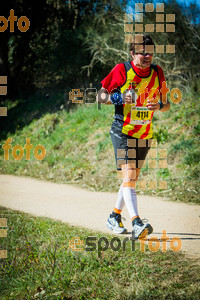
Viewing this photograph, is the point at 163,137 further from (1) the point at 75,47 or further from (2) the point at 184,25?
(1) the point at 75,47

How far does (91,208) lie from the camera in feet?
19.8

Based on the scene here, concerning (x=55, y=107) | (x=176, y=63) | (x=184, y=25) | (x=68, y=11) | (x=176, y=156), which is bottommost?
(x=176, y=156)

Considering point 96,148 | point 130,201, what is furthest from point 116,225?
point 96,148

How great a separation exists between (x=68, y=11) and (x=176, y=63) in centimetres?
784

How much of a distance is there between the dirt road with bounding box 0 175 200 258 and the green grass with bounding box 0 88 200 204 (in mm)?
544

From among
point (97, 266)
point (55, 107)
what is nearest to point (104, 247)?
point (97, 266)

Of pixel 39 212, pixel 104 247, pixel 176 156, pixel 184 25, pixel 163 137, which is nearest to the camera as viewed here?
pixel 104 247

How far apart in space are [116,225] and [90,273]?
115 cm

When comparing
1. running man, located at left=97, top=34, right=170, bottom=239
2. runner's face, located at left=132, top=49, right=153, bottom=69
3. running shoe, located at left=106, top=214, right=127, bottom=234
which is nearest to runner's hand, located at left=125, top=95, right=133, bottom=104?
running man, located at left=97, top=34, right=170, bottom=239

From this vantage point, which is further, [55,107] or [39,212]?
[55,107]

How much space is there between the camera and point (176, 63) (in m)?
10.0

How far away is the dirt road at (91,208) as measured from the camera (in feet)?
15.6

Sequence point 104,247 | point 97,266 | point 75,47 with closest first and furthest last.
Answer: point 97,266, point 104,247, point 75,47

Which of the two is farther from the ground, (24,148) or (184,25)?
(184,25)
